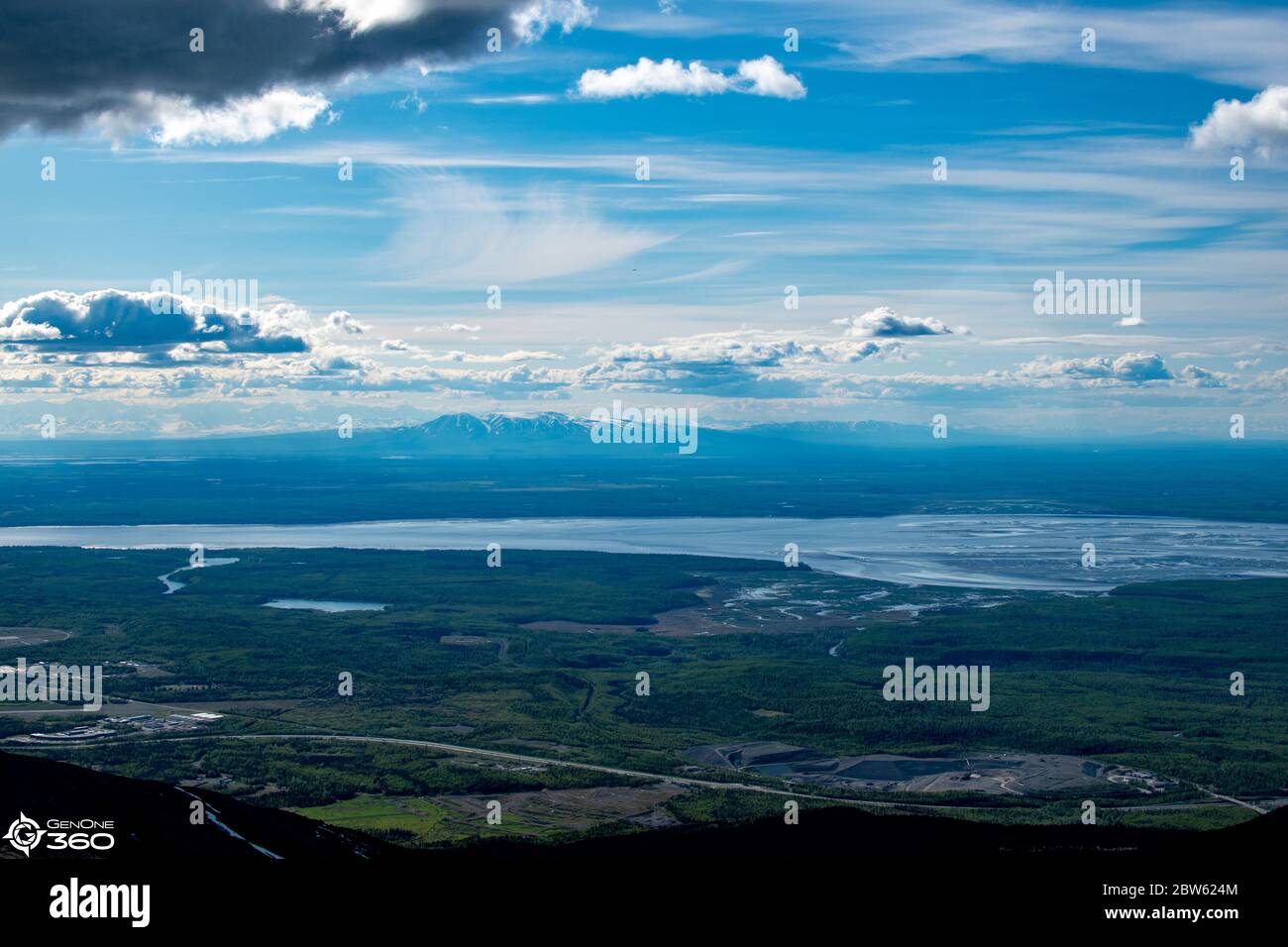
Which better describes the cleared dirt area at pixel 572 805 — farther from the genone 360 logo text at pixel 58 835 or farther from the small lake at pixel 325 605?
the small lake at pixel 325 605

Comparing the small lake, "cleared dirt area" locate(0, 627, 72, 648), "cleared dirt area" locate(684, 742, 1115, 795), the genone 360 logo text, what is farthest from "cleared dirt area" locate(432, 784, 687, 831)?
the small lake

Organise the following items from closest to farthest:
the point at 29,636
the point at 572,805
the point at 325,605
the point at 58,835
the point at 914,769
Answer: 1. the point at 58,835
2. the point at 572,805
3. the point at 914,769
4. the point at 29,636
5. the point at 325,605

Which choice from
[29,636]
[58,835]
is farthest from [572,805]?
[29,636]

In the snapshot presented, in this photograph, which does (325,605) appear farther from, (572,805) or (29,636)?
(572,805)

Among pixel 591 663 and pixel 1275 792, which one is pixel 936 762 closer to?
pixel 1275 792

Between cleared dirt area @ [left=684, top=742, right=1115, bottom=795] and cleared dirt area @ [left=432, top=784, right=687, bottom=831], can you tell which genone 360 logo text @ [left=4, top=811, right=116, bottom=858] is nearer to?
cleared dirt area @ [left=432, top=784, right=687, bottom=831]

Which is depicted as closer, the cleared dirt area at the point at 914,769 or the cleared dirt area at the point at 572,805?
the cleared dirt area at the point at 572,805

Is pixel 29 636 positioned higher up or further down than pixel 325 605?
higher up

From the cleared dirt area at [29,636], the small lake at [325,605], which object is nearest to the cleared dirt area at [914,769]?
the cleared dirt area at [29,636]
